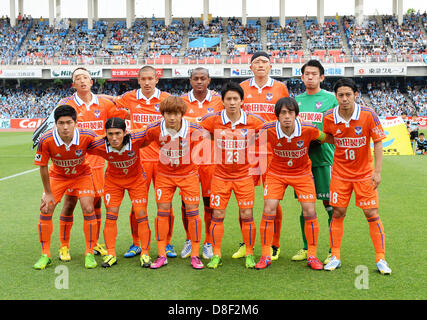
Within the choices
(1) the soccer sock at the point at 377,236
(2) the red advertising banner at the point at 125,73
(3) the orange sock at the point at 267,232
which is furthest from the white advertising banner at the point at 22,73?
(1) the soccer sock at the point at 377,236

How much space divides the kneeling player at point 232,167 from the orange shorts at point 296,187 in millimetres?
221

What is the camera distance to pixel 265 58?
18.2 feet

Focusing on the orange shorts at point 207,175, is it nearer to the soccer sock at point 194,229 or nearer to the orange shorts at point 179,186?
the orange shorts at point 179,186

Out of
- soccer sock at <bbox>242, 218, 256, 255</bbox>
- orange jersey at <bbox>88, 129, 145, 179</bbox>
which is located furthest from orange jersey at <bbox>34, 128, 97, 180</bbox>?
soccer sock at <bbox>242, 218, 256, 255</bbox>

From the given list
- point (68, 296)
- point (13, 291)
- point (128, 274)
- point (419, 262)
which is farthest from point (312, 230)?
point (13, 291)

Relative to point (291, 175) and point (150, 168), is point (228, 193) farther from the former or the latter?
point (150, 168)

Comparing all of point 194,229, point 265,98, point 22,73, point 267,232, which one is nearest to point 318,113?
point 265,98

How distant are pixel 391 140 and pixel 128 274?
50.2 ft

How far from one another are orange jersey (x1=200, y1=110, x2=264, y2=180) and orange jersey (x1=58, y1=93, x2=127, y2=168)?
1547 millimetres

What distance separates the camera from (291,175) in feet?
16.2

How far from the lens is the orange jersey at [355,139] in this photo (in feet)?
15.4

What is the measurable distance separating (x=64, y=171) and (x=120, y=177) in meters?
0.63

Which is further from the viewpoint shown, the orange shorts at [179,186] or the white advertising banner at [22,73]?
the white advertising banner at [22,73]

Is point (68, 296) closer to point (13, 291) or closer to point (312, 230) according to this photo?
point (13, 291)
